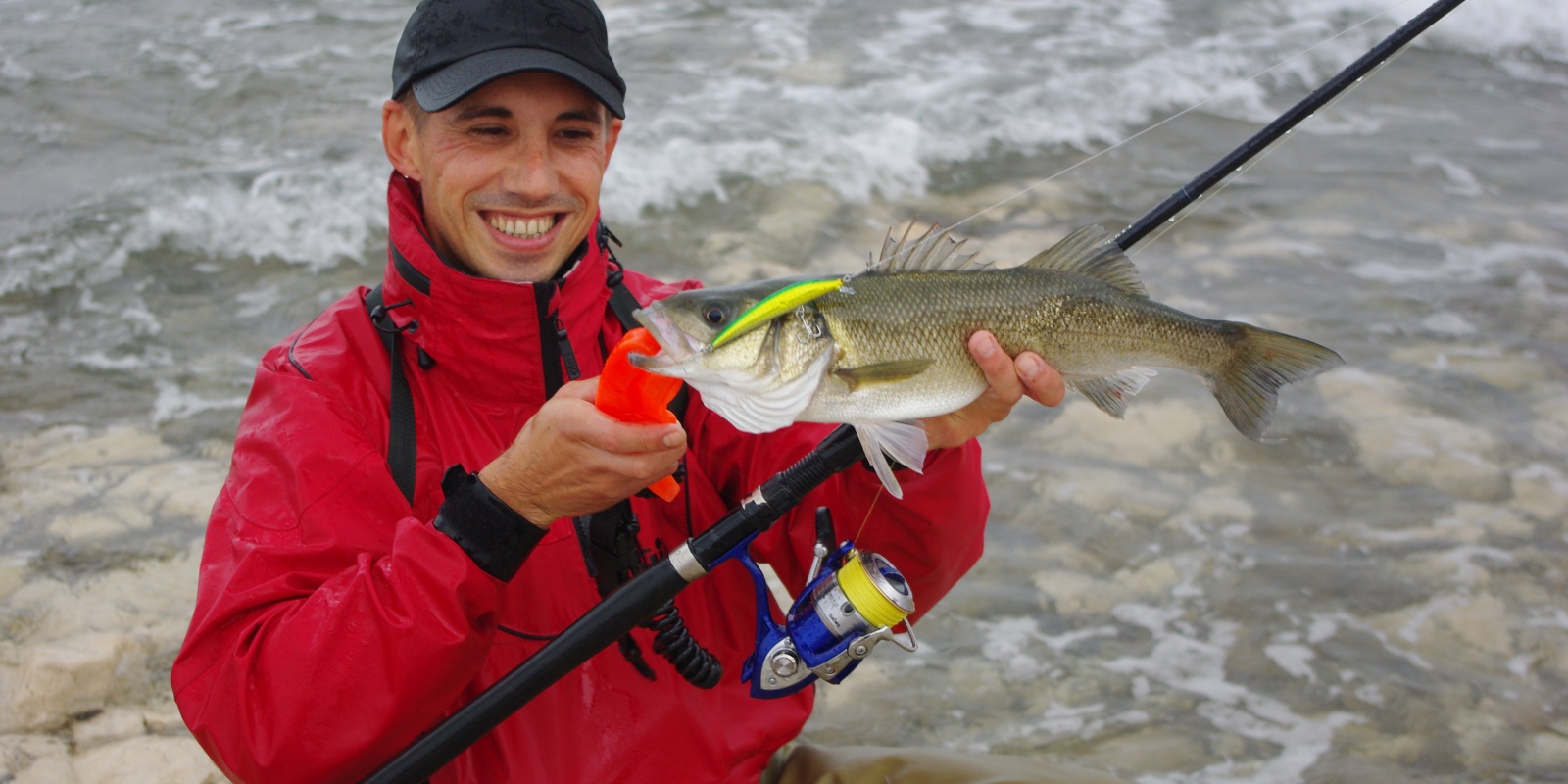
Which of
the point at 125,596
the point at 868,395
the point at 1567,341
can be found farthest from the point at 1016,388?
the point at 1567,341

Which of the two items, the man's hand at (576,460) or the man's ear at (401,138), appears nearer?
the man's hand at (576,460)

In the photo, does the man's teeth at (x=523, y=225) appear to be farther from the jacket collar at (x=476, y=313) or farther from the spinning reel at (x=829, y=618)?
the spinning reel at (x=829, y=618)

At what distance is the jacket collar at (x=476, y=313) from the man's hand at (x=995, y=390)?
0.84m

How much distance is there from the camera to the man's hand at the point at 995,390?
233cm

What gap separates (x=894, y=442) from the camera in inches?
88.7

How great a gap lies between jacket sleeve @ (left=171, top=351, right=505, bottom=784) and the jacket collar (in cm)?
36

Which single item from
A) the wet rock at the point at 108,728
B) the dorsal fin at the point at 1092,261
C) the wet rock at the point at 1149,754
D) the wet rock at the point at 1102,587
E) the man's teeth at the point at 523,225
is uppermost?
the dorsal fin at the point at 1092,261

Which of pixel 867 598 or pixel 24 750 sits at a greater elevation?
pixel 867 598

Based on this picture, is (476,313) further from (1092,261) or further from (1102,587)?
(1102,587)

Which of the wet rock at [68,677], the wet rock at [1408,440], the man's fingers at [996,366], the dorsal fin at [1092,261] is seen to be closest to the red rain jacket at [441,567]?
the man's fingers at [996,366]

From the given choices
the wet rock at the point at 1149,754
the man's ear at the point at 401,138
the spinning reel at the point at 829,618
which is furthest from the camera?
the wet rock at the point at 1149,754

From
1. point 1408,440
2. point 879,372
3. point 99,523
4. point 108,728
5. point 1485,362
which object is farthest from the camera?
point 1485,362

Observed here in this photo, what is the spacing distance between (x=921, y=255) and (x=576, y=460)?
2.79 ft

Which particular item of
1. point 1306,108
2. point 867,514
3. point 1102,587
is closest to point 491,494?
point 867,514
